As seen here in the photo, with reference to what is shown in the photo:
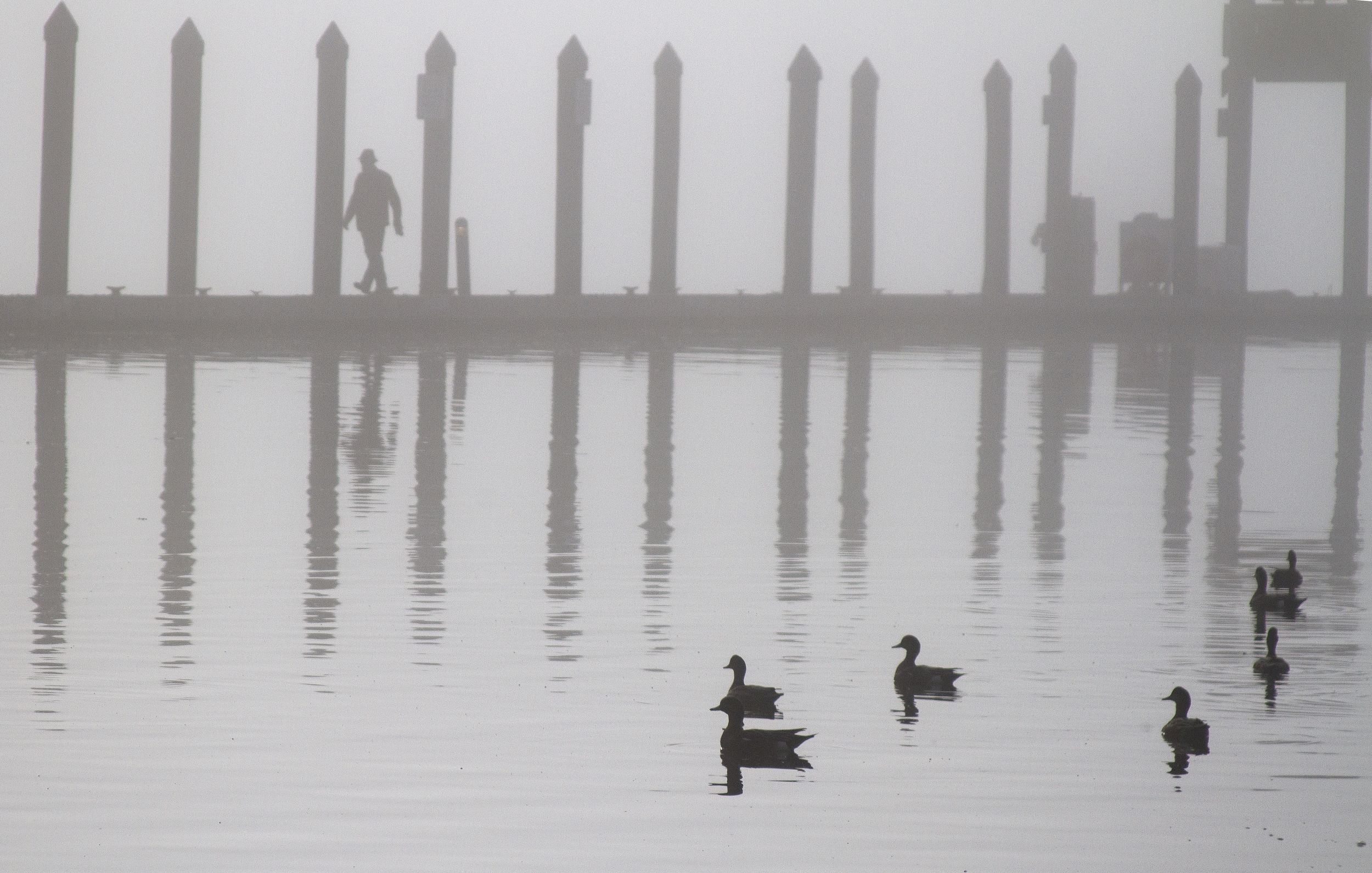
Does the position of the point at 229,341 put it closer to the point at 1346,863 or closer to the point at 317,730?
the point at 317,730

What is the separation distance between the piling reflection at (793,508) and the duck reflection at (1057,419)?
1.08 m

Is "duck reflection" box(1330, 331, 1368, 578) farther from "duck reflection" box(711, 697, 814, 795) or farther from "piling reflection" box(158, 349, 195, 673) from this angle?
"piling reflection" box(158, 349, 195, 673)

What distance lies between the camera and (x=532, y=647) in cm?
777

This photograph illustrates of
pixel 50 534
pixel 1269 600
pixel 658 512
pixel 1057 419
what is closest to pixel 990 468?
pixel 658 512

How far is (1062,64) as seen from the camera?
28.9 m

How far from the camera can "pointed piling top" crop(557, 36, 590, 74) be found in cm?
2631

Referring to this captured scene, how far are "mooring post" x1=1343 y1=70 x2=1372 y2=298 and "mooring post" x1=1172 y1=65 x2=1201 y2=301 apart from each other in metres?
1.81

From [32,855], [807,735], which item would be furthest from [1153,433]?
[32,855]

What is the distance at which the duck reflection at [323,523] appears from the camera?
26.5ft

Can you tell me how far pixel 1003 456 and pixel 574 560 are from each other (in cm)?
468

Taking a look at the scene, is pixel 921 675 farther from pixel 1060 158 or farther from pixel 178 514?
pixel 1060 158

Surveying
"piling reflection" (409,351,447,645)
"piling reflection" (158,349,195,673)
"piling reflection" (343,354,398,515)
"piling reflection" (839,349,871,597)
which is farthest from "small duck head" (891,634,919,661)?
"piling reflection" (343,354,398,515)

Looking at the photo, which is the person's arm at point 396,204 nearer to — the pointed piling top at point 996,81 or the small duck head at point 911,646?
the pointed piling top at point 996,81

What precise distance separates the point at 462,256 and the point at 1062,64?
323 inches
